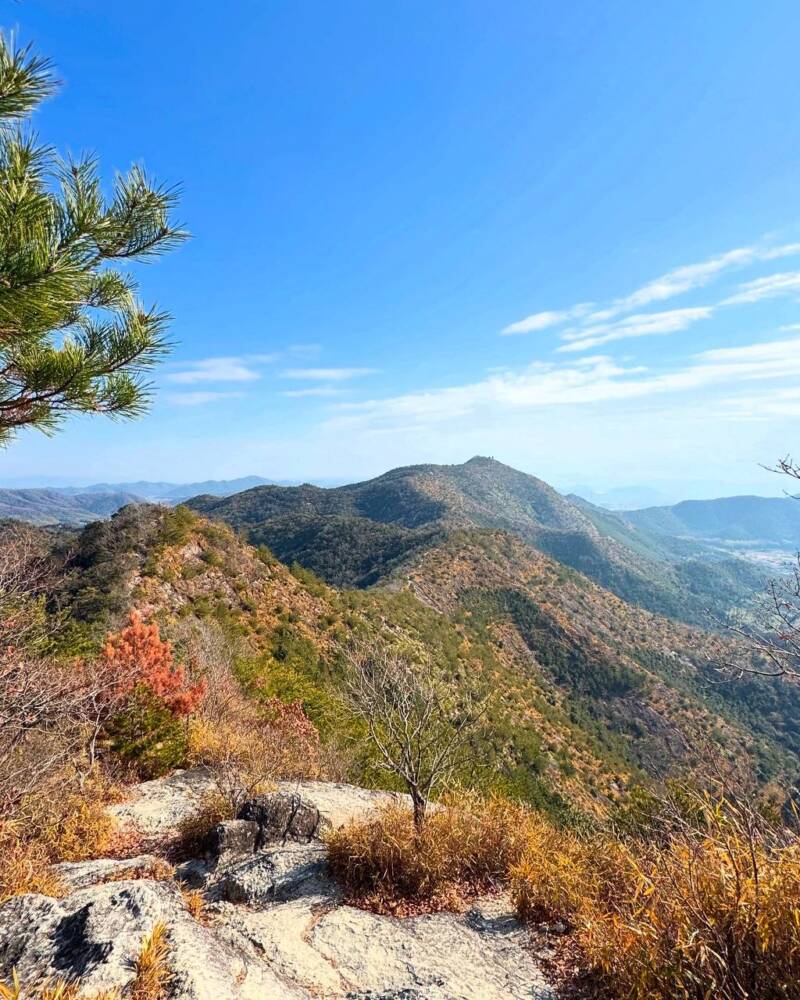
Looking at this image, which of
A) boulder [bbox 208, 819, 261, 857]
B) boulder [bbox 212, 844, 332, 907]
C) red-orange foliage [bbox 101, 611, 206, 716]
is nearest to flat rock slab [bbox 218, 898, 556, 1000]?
boulder [bbox 212, 844, 332, 907]

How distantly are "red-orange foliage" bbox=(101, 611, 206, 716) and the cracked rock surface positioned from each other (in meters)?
3.45

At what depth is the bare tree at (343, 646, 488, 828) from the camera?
631cm

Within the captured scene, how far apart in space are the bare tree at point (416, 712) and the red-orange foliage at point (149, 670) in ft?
11.0

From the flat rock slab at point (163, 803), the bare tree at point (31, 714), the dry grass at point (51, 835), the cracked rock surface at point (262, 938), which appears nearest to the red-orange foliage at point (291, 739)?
the flat rock slab at point (163, 803)

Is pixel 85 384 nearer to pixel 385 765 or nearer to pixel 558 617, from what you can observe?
pixel 385 765

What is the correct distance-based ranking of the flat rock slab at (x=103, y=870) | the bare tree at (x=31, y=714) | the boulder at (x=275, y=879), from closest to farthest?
the flat rock slab at (x=103, y=870)
the boulder at (x=275, y=879)
the bare tree at (x=31, y=714)

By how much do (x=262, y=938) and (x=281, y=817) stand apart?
185cm

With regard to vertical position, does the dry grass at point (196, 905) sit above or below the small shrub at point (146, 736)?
above

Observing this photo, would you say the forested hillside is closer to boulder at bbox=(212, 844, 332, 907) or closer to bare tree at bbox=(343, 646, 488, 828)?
bare tree at bbox=(343, 646, 488, 828)

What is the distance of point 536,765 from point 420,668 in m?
27.6

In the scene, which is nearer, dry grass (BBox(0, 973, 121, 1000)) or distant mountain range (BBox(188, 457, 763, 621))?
dry grass (BBox(0, 973, 121, 1000))

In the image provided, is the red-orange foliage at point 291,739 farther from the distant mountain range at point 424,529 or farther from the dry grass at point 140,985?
the distant mountain range at point 424,529

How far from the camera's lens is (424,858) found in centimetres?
483

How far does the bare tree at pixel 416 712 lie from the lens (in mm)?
6309
